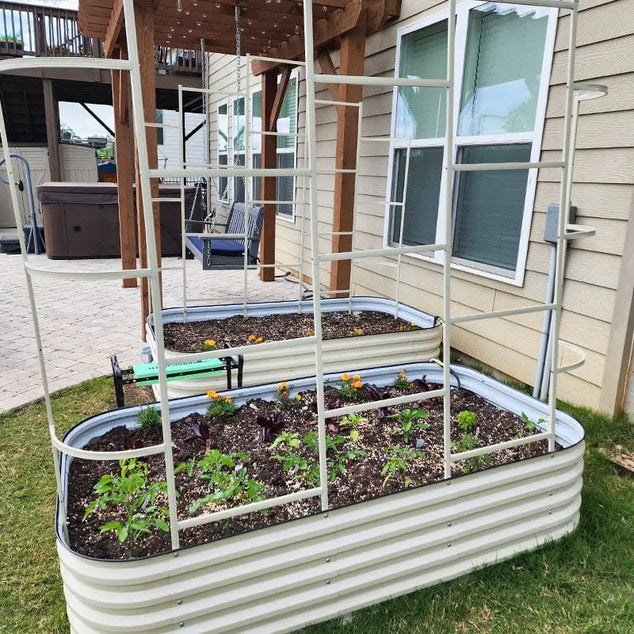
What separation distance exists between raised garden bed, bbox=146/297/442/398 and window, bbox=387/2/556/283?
2.00 ft

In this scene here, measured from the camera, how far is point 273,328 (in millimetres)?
3984

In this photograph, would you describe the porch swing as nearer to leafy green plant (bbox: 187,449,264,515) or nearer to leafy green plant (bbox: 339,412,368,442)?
leafy green plant (bbox: 339,412,368,442)

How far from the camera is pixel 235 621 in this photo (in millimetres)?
1510

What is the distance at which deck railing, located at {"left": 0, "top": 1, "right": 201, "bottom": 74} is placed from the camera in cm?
983

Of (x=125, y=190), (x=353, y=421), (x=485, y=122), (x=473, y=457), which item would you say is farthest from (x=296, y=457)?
(x=125, y=190)

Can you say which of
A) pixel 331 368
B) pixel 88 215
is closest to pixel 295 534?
pixel 331 368

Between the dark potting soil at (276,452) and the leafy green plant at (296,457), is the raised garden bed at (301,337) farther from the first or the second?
the leafy green plant at (296,457)

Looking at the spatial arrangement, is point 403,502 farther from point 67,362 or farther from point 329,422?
point 67,362

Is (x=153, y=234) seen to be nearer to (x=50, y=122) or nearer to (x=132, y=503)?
(x=132, y=503)

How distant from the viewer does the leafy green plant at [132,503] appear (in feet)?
5.35

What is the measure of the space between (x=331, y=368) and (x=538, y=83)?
2.07 meters

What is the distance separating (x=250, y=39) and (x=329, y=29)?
130cm

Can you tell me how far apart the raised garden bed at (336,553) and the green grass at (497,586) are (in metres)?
0.06

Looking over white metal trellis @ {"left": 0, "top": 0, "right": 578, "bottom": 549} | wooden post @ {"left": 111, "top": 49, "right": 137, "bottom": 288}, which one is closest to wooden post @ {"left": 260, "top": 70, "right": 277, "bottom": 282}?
wooden post @ {"left": 111, "top": 49, "right": 137, "bottom": 288}
